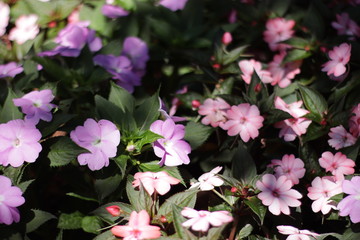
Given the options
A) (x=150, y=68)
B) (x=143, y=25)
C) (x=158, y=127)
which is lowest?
(x=150, y=68)

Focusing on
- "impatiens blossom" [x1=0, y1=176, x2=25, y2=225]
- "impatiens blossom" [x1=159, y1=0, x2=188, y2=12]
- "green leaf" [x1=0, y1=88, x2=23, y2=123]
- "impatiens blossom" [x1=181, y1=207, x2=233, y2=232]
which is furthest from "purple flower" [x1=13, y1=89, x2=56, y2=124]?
"impatiens blossom" [x1=159, y1=0, x2=188, y2=12]

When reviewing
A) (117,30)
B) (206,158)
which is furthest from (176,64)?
(206,158)

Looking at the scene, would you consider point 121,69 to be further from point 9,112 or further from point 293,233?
point 293,233

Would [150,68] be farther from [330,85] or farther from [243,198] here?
[243,198]

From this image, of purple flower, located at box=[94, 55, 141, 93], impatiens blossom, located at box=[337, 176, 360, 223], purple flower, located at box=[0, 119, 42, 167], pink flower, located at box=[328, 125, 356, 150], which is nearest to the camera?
impatiens blossom, located at box=[337, 176, 360, 223]

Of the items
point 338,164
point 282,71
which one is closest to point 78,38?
point 282,71

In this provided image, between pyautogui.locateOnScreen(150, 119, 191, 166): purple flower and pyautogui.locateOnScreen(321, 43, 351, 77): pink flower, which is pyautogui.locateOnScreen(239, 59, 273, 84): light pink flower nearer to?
pyautogui.locateOnScreen(321, 43, 351, 77): pink flower
